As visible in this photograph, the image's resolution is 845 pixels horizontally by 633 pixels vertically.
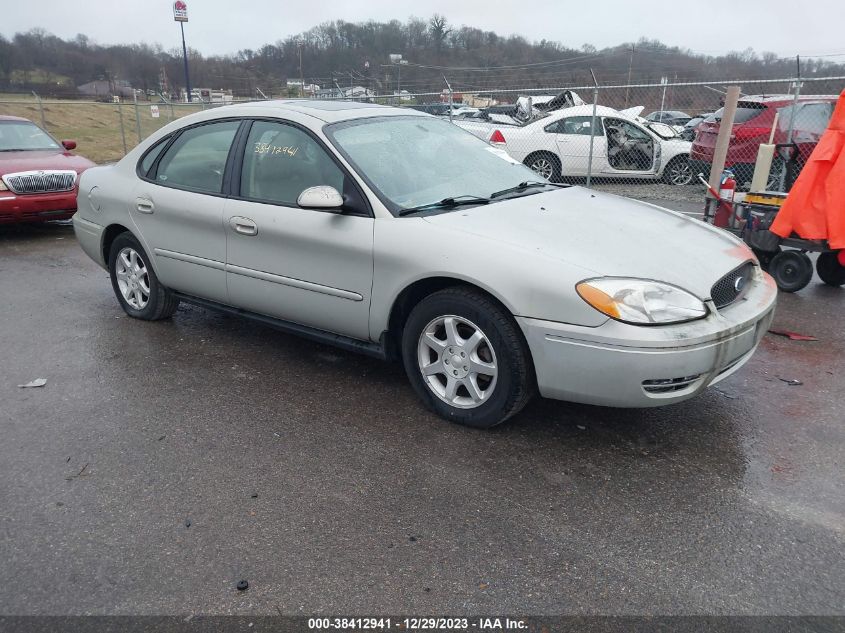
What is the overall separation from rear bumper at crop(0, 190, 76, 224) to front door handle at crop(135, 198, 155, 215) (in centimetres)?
455

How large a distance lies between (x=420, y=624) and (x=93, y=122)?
3841cm

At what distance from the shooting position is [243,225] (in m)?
4.14

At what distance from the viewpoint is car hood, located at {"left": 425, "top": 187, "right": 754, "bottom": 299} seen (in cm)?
314

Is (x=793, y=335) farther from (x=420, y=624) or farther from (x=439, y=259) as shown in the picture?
(x=420, y=624)

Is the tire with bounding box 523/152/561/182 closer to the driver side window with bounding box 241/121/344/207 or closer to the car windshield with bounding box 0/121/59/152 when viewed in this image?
the car windshield with bounding box 0/121/59/152

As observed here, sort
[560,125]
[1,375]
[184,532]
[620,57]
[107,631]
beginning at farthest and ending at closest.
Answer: [620,57] < [560,125] < [1,375] < [184,532] < [107,631]

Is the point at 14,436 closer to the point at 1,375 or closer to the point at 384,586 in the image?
the point at 1,375

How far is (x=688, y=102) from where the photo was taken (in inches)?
831

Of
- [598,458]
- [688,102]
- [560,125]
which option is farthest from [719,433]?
[688,102]

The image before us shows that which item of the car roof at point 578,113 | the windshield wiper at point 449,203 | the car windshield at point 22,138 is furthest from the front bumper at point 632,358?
the car roof at point 578,113

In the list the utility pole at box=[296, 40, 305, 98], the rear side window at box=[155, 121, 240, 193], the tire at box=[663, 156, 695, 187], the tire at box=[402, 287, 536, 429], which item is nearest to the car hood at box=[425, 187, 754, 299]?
the tire at box=[402, 287, 536, 429]

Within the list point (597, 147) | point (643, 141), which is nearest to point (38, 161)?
point (597, 147)

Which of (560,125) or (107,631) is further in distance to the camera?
(560,125)

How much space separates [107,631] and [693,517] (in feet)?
7.34
